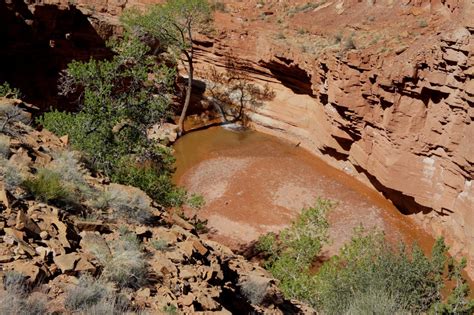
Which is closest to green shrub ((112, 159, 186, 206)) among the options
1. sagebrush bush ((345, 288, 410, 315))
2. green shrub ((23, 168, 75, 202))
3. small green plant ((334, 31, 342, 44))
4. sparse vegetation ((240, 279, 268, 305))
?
green shrub ((23, 168, 75, 202))

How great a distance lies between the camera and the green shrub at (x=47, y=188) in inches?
242

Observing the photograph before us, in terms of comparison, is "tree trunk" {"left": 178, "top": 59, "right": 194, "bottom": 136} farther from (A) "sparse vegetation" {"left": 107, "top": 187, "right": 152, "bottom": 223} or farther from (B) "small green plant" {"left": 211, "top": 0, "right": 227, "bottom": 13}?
(A) "sparse vegetation" {"left": 107, "top": 187, "right": 152, "bottom": 223}

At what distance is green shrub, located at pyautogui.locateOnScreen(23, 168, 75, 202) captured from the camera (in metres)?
6.14

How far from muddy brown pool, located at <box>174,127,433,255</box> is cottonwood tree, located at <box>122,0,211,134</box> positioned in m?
2.90

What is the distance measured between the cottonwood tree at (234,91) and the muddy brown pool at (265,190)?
192cm

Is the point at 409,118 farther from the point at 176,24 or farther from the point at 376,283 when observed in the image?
the point at 176,24

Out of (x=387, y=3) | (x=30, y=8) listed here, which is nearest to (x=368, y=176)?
(x=387, y=3)

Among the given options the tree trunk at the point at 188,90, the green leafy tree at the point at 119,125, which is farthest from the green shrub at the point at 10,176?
the tree trunk at the point at 188,90

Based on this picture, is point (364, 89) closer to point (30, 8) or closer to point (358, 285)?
point (358, 285)

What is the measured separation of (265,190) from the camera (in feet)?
→ 63.4

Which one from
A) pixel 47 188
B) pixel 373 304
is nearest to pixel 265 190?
pixel 373 304

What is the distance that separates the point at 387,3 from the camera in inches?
874

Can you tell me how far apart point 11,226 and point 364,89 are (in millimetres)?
15703

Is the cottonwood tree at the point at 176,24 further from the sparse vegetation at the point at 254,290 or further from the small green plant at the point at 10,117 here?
the sparse vegetation at the point at 254,290
